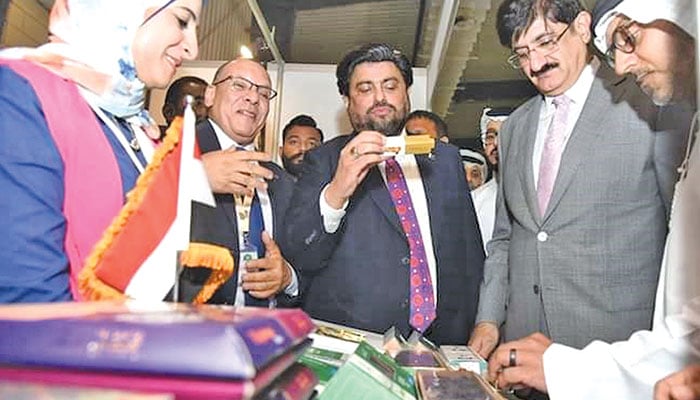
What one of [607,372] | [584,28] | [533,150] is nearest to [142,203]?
[607,372]

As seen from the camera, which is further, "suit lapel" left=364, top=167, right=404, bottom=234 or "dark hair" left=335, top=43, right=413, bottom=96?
"dark hair" left=335, top=43, right=413, bottom=96

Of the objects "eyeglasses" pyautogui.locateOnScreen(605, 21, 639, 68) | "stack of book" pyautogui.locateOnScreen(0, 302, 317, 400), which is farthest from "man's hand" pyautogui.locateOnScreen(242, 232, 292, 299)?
"stack of book" pyautogui.locateOnScreen(0, 302, 317, 400)

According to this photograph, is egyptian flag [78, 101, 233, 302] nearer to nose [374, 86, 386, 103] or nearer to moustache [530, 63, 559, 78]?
moustache [530, 63, 559, 78]

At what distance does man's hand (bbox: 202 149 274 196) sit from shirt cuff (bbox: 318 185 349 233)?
0.63 ft

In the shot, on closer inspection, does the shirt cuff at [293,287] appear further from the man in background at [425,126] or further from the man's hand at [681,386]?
the man in background at [425,126]

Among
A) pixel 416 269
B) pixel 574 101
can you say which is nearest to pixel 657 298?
pixel 574 101

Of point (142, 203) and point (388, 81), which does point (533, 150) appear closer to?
point (388, 81)

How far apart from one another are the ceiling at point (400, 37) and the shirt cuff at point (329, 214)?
A: 6.27ft

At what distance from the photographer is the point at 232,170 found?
155cm

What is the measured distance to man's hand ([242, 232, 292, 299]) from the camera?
4.87 ft

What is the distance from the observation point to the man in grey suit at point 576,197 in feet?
4.39

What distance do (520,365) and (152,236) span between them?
0.78 metres

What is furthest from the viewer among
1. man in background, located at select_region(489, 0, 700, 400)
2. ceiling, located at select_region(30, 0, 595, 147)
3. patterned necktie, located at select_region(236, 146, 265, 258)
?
ceiling, located at select_region(30, 0, 595, 147)

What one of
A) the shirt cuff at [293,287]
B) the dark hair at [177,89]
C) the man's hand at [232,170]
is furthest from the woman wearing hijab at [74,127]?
the dark hair at [177,89]
